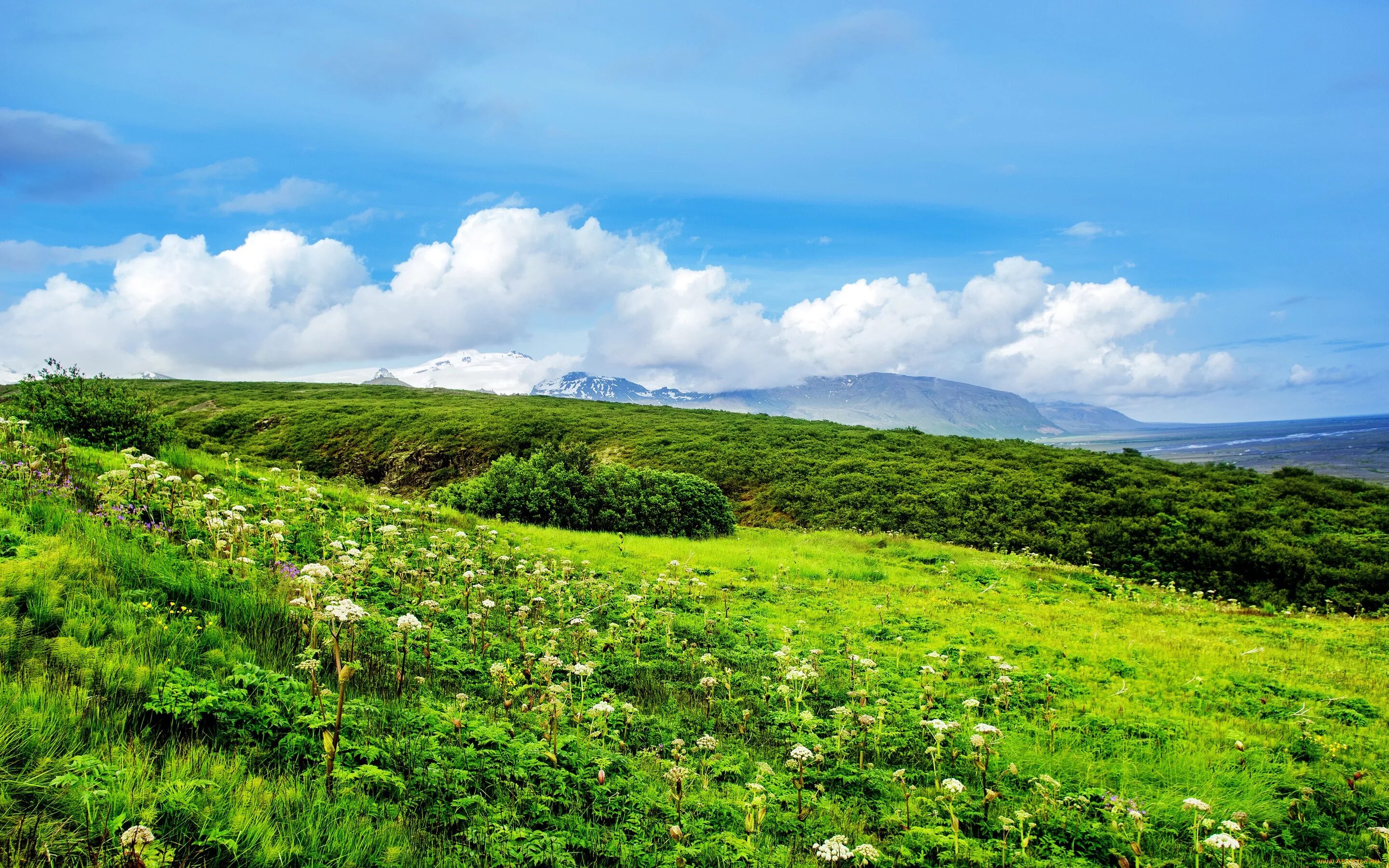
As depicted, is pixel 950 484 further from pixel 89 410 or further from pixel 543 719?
pixel 89 410

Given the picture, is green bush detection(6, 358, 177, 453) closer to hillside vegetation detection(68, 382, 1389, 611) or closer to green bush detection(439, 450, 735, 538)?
green bush detection(439, 450, 735, 538)

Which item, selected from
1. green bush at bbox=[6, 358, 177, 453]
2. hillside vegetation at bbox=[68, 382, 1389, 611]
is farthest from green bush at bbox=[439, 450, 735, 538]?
green bush at bbox=[6, 358, 177, 453]

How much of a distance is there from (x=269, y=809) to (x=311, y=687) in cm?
148

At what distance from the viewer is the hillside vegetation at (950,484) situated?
72.9 feet

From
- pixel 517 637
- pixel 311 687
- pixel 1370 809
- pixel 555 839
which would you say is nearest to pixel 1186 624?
pixel 1370 809

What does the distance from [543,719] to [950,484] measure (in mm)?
29330

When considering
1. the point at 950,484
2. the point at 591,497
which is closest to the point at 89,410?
the point at 591,497

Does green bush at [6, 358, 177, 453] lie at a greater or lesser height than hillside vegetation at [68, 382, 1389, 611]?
greater

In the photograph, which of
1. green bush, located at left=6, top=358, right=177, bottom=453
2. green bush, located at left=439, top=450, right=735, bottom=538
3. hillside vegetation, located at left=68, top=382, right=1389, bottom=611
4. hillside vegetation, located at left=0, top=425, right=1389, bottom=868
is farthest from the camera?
hillside vegetation, located at left=68, top=382, right=1389, bottom=611

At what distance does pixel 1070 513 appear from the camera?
27.1 m

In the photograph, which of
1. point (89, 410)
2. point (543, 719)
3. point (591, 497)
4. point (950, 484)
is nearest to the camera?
point (543, 719)

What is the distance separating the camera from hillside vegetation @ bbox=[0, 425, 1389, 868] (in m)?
3.83

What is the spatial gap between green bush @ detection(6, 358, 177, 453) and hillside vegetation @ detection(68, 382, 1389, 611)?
20103mm

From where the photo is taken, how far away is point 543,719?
5613 millimetres
